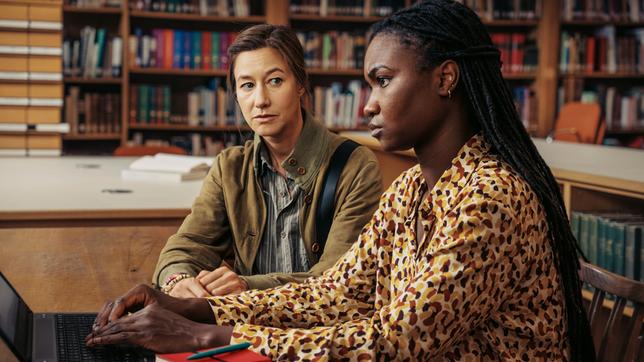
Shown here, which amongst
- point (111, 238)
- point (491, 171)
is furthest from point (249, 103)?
→ point (491, 171)

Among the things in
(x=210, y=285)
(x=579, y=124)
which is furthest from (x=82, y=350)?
(x=579, y=124)

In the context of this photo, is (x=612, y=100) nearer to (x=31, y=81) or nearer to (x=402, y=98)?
(x=31, y=81)

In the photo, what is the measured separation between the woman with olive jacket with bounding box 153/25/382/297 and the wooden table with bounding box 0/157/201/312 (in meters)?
0.17

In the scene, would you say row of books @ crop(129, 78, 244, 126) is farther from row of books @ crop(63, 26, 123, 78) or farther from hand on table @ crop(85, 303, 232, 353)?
hand on table @ crop(85, 303, 232, 353)

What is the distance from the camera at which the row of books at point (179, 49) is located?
5.88 m

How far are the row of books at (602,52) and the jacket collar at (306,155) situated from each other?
16.5ft

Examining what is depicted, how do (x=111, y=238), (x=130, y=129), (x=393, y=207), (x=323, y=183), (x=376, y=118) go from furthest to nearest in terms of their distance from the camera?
1. (x=130, y=129)
2. (x=111, y=238)
3. (x=323, y=183)
4. (x=393, y=207)
5. (x=376, y=118)

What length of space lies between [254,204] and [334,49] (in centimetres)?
441

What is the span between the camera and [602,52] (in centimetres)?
664

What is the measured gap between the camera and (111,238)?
2.29 metres

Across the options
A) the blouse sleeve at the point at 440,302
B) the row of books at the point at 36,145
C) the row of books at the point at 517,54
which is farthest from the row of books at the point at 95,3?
the blouse sleeve at the point at 440,302

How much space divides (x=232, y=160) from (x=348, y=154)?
257 millimetres

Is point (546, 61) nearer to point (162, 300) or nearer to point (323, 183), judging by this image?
point (323, 183)

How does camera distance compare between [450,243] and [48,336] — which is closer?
[450,243]
